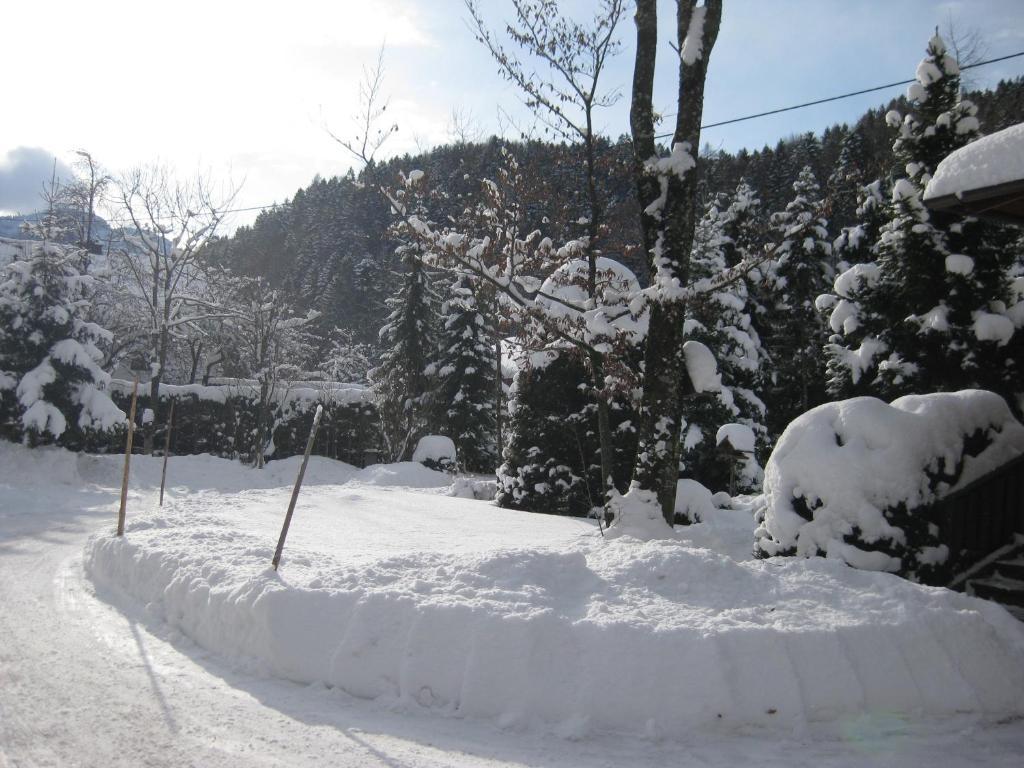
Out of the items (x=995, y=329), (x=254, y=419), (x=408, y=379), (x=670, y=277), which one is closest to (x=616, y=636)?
(x=670, y=277)

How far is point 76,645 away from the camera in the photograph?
5.27 meters

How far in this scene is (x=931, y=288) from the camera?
10.7m

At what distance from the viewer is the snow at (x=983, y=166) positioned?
454cm

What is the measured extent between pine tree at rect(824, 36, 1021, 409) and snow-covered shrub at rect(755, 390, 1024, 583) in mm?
3873

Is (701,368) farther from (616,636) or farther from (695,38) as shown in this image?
(616,636)

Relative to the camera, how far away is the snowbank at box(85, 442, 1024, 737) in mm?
3934

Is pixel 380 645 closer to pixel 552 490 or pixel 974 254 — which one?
A: pixel 552 490

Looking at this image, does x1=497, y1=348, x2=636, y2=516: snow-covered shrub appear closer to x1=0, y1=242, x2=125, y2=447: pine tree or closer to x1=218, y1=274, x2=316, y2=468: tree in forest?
x1=0, y1=242, x2=125, y2=447: pine tree

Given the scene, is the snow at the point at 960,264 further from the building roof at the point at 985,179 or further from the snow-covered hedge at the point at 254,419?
the snow-covered hedge at the point at 254,419

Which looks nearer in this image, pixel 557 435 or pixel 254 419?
pixel 557 435

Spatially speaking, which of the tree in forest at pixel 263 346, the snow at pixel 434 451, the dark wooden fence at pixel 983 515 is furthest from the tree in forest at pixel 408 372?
the dark wooden fence at pixel 983 515

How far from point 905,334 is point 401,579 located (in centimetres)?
954

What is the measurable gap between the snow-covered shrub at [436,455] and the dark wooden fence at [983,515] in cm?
1786

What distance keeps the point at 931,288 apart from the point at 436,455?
15488 mm
